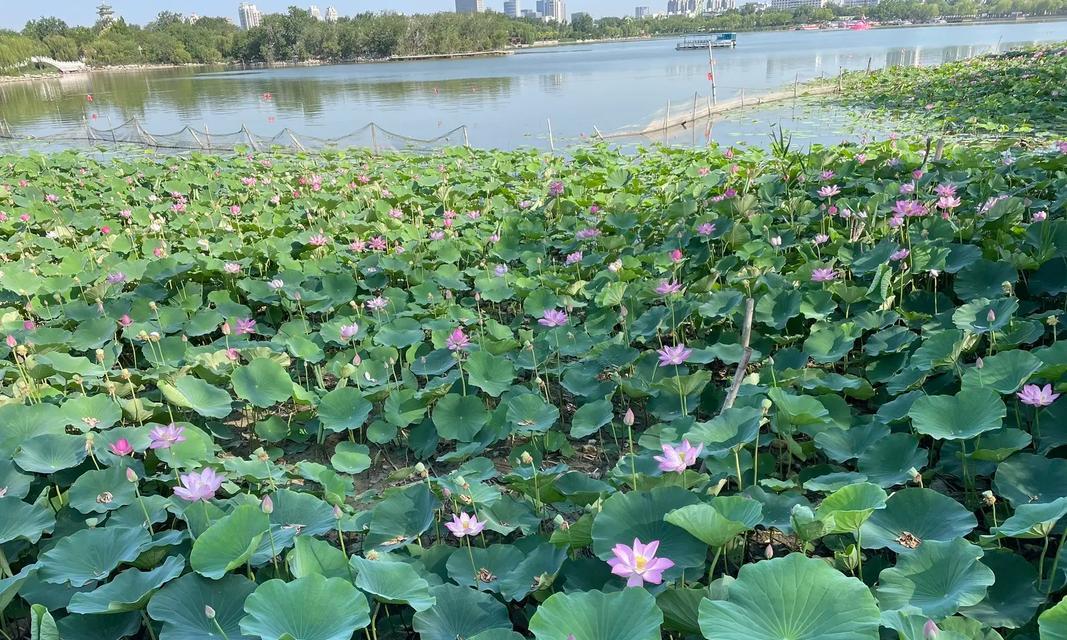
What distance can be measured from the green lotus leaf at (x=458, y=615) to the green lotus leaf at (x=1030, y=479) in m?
1.09

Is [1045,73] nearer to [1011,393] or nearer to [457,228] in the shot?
[457,228]

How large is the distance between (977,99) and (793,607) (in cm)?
1190

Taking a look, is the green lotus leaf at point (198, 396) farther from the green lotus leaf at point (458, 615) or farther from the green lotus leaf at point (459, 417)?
the green lotus leaf at point (458, 615)

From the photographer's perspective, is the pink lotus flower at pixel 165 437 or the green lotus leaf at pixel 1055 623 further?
the pink lotus flower at pixel 165 437

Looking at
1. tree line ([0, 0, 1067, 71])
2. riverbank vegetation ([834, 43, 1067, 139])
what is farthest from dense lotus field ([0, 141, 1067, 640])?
tree line ([0, 0, 1067, 71])

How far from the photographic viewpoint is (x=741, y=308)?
2.60m

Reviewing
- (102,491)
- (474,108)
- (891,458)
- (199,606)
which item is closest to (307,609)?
(199,606)

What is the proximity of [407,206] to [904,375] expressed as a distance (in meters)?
4.16

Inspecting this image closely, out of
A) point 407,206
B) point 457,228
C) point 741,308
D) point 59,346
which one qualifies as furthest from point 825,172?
point 59,346

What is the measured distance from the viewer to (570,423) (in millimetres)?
2504

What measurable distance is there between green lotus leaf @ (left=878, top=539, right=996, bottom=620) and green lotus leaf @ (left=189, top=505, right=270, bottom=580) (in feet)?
3.79

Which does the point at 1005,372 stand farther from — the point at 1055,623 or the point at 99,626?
the point at 99,626

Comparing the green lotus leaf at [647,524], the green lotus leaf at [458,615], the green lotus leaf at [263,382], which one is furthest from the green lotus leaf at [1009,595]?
→ the green lotus leaf at [263,382]

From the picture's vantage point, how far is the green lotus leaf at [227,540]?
1358 millimetres
